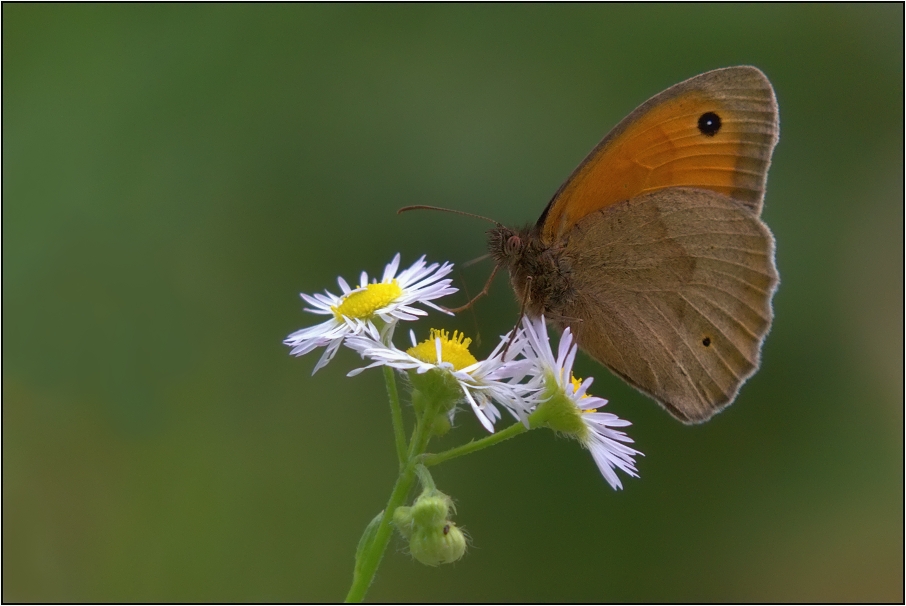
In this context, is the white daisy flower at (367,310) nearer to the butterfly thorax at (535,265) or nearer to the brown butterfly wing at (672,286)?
the butterfly thorax at (535,265)

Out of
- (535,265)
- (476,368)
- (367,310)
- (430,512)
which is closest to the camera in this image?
(430,512)

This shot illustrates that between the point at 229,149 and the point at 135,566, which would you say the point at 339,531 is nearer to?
the point at 135,566

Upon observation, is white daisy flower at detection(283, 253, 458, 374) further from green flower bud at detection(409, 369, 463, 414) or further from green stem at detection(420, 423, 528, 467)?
green stem at detection(420, 423, 528, 467)

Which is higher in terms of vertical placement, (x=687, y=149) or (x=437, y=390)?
(x=687, y=149)

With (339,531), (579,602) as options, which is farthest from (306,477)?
(579,602)

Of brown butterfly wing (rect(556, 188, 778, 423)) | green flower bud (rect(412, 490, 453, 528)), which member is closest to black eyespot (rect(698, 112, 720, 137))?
brown butterfly wing (rect(556, 188, 778, 423))

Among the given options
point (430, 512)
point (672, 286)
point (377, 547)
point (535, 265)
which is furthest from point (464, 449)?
point (672, 286)

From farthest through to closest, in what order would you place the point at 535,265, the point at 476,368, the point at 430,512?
1. the point at 535,265
2. the point at 476,368
3. the point at 430,512

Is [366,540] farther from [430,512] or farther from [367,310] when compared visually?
[367,310]
